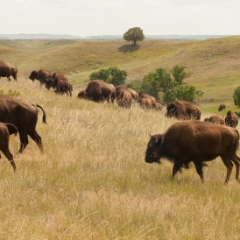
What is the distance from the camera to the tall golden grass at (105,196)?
4.59 m

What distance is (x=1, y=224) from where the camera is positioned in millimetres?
4516

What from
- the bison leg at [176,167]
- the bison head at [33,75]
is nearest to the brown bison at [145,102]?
the bison head at [33,75]

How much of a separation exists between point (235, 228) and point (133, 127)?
658cm

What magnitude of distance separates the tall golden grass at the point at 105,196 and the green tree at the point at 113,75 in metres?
60.8

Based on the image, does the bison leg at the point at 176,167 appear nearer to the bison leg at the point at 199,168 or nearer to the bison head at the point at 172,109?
the bison leg at the point at 199,168

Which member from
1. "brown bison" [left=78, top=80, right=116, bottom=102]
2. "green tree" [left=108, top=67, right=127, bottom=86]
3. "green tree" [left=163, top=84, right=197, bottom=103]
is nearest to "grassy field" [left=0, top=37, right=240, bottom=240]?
"brown bison" [left=78, top=80, right=116, bottom=102]

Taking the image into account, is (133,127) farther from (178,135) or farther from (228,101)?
(228,101)

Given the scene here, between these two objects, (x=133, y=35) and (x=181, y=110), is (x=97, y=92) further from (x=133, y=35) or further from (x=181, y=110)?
(x=133, y=35)

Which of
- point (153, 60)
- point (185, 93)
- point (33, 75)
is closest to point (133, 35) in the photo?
point (153, 60)

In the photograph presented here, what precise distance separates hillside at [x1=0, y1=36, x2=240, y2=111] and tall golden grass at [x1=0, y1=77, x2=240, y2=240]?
42.3 m

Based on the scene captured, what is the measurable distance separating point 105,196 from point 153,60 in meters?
81.6

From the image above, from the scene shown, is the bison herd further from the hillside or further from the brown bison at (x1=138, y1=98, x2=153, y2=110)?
the hillside

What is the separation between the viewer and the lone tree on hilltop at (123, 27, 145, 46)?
115 meters

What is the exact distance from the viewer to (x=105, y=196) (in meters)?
5.74
